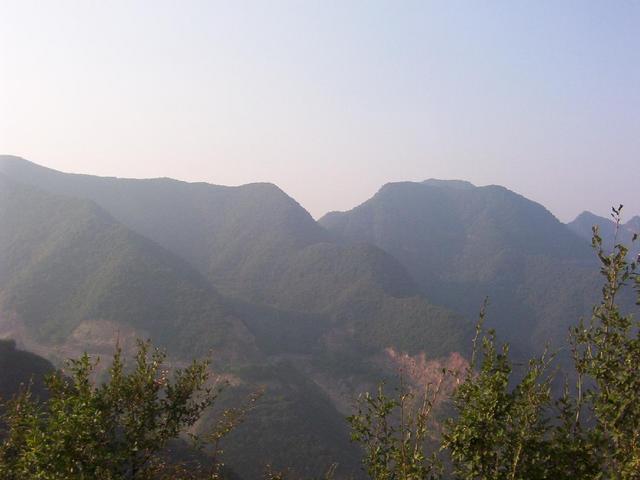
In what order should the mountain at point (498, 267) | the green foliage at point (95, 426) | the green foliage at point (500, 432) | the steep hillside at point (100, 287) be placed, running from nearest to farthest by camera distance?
the green foliage at point (500, 432) < the green foliage at point (95, 426) < the steep hillside at point (100, 287) < the mountain at point (498, 267)

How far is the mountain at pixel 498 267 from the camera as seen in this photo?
430ft

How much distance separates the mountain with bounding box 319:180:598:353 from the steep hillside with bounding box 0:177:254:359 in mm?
60800

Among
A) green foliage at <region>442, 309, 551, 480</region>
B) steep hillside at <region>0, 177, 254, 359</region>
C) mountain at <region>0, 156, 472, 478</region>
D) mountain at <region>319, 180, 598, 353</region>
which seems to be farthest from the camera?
mountain at <region>319, 180, 598, 353</region>

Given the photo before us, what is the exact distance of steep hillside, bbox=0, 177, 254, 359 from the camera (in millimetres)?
72312

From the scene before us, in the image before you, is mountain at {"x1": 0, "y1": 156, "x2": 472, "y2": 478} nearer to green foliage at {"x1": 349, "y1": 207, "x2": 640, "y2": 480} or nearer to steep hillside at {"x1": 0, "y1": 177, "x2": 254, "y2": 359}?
steep hillside at {"x1": 0, "y1": 177, "x2": 254, "y2": 359}

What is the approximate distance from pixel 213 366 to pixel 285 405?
1354cm

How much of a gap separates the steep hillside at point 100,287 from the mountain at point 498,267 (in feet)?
199

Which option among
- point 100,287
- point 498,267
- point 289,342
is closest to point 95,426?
point 100,287

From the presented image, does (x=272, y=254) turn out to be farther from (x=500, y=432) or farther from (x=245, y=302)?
(x=500, y=432)

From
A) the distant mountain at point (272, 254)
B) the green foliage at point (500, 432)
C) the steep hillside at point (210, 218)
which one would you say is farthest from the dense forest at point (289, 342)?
the steep hillside at point (210, 218)

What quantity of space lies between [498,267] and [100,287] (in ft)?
411

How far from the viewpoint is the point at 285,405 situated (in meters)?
60.5

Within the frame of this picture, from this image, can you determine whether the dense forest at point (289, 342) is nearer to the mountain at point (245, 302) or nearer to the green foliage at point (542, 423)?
the green foliage at point (542, 423)

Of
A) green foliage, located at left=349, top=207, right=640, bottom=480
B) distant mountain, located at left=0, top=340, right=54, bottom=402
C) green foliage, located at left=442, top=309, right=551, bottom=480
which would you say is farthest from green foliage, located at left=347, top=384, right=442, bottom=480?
distant mountain, located at left=0, top=340, right=54, bottom=402
